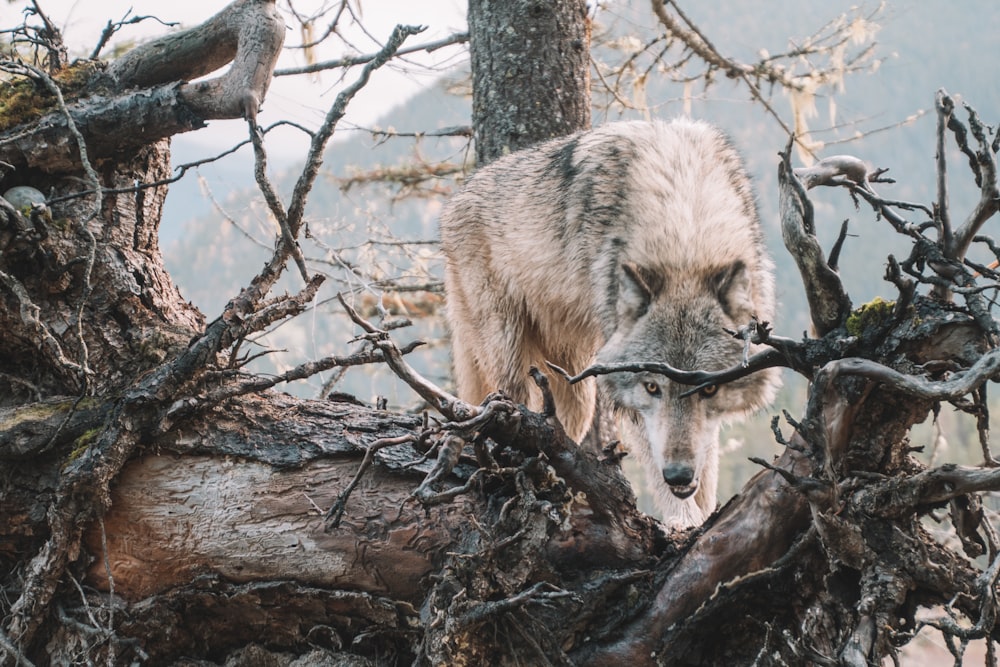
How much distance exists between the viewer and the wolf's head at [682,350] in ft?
12.9

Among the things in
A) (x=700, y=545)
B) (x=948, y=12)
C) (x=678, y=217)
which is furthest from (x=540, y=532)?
(x=948, y=12)

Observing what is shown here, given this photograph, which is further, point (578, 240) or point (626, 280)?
point (578, 240)

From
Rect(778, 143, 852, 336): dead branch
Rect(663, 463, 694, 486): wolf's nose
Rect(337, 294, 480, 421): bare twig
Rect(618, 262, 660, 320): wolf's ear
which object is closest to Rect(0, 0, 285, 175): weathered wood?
Rect(337, 294, 480, 421): bare twig

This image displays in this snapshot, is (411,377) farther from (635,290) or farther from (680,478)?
(635,290)

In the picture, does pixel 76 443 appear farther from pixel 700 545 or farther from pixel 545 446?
pixel 700 545

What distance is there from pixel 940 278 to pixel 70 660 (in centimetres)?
297

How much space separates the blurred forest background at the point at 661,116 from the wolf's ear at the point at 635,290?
35.9 inches

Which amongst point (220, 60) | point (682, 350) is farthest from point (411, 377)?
point (682, 350)

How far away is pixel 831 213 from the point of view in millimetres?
114062

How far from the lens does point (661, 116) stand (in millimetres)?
7238

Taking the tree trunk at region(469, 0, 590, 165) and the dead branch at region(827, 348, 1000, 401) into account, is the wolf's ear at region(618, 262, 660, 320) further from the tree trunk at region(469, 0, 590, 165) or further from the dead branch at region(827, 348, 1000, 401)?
the dead branch at region(827, 348, 1000, 401)

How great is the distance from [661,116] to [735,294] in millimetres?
3527

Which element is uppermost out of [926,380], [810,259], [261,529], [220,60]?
[220,60]

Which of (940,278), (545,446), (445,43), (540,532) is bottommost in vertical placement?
(540,532)
